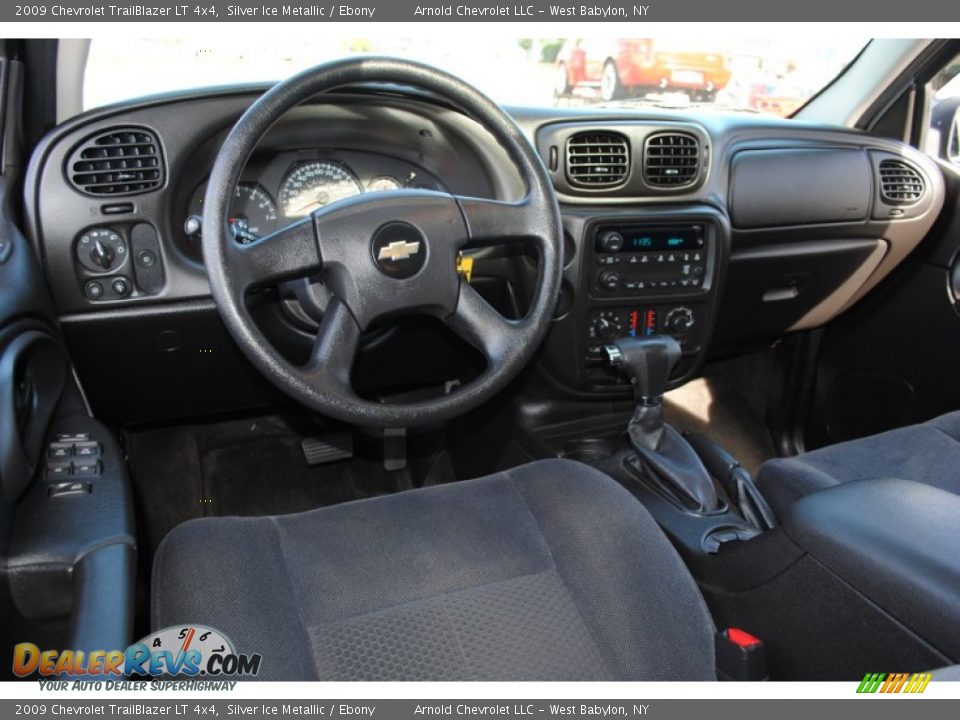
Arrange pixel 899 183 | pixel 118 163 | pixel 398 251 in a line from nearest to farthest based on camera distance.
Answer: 1. pixel 398 251
2. pixel 118 163
3. pixel 899 183

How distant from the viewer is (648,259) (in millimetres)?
2125

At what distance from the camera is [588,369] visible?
223 cm

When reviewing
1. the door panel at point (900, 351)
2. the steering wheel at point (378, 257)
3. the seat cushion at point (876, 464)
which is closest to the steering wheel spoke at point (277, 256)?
the steering wheel at point (378, 257)

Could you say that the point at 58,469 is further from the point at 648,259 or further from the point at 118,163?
the point at 648,259

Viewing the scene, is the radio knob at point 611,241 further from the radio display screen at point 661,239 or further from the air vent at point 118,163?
the air vent at point 118,163

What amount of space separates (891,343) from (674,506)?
1255 millimetres

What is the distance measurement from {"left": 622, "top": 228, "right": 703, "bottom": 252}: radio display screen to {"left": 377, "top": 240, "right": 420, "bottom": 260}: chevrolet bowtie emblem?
0.83 metres

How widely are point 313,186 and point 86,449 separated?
2.45 feet

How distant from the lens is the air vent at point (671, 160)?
2.06 metres

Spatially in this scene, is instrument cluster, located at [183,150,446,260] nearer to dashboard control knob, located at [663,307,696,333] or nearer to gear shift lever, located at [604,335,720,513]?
gear shift lever, located at [604,335,720,513]

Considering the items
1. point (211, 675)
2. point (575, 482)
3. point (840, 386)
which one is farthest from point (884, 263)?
point (211, 675)

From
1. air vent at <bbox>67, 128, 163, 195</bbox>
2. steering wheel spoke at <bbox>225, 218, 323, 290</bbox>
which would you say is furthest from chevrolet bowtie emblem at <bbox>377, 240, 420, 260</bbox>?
air vent at <bbox>67, 128, 163, 195</bbox>

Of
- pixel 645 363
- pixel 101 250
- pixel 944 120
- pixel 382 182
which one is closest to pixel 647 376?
pixel 645 363
